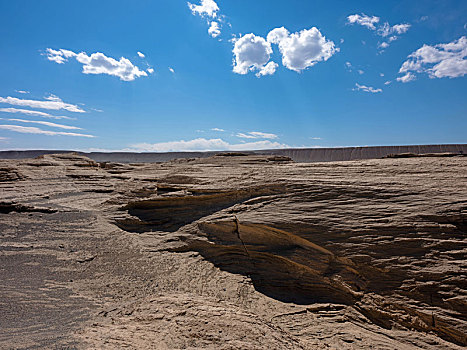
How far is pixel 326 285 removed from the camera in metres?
4.45

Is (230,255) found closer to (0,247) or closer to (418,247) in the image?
(418,247)

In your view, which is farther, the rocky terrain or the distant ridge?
the distant ridge

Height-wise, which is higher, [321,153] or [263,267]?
[321,153]

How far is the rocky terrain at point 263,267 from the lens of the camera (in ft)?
11.0

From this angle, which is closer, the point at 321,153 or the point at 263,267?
the point at 263,267

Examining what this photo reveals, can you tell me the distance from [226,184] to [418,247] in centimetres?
433

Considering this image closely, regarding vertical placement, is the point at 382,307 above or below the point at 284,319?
above

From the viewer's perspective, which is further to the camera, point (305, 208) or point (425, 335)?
point (305, 208)

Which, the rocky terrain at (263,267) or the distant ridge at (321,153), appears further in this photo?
the distant ridge at (321,153)

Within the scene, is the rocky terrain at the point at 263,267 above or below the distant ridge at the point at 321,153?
below

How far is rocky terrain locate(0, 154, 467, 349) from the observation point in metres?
3.36

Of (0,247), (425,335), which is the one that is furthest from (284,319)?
(0,247)

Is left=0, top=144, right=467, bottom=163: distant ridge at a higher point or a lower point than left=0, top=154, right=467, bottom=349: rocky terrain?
higher

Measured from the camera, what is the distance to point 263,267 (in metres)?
5.32
